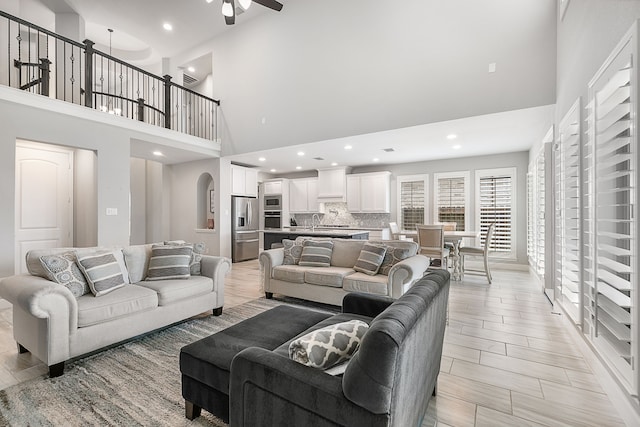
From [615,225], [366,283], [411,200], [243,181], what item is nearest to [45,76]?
[243,181]

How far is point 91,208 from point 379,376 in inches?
226

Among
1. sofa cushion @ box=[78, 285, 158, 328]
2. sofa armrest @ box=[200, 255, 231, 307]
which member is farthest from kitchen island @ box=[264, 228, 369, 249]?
sofa cushion @ box=[78, 285, 158, 328]

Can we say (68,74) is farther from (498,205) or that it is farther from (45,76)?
(498,205)

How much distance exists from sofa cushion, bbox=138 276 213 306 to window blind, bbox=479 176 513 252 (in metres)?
5.88

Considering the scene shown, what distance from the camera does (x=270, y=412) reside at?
4.00ft

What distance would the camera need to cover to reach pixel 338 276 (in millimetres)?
3682

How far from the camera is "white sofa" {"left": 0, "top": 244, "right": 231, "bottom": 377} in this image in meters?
2.19

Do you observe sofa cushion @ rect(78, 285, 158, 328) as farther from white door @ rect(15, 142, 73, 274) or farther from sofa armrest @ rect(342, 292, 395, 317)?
white door @ rect(15, 142, 73, 274)

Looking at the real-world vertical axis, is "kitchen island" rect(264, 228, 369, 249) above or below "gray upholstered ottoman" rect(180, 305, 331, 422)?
above

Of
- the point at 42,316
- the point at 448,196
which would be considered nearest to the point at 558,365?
the point at 42,316

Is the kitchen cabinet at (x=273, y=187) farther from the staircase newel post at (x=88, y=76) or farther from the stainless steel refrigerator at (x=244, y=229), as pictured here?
the staircase newel post at (x=88, y=76)

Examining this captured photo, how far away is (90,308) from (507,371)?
11.1ft

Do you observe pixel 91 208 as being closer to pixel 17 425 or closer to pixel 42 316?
pixel 42 316

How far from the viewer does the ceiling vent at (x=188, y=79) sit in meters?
8.55
